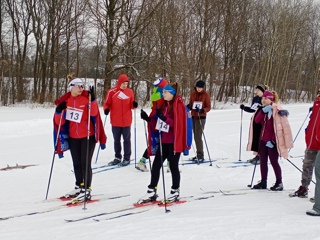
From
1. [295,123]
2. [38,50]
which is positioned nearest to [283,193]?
[295,123]

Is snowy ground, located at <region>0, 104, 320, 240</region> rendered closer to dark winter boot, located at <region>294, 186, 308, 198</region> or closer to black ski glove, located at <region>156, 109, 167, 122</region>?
dark winter boot, located at <region>294, 186, 308, 198</region>

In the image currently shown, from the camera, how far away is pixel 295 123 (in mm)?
17172

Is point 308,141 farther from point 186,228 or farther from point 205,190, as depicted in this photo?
point 186,228

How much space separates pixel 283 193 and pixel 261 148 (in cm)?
81

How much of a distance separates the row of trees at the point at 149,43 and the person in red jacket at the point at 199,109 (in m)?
15.1

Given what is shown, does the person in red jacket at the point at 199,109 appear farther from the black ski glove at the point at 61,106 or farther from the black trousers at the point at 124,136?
the black ski glove at the point at 61,106

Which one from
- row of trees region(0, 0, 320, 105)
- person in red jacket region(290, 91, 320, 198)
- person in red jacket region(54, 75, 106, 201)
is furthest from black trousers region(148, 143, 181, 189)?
row of trees region(0, 0, 320, 105)

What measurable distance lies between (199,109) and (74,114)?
4.11m

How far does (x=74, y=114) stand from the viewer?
572 cm

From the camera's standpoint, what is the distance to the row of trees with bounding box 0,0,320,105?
24.9m

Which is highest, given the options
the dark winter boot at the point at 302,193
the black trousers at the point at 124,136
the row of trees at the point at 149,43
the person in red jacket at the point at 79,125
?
the row of trees at the point at 149,43

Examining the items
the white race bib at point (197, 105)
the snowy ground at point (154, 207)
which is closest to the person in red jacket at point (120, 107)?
the snowy ground at point (154, 207)

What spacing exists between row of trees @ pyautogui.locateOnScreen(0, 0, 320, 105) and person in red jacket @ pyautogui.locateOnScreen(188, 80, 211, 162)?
15.1 m

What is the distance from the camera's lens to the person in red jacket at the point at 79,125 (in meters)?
5.70
